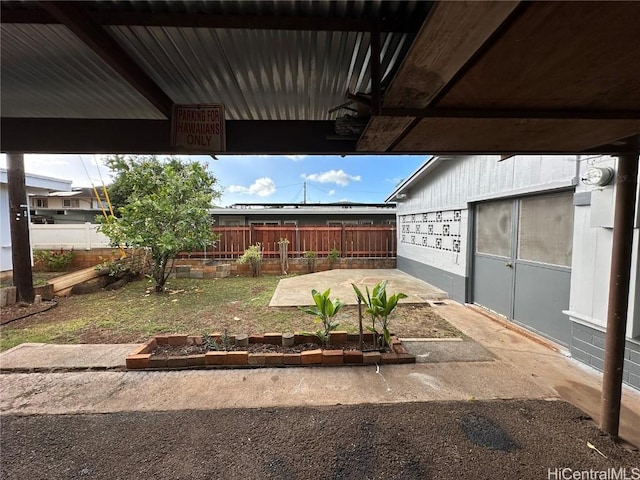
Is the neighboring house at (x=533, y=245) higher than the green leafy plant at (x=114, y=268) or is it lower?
higher

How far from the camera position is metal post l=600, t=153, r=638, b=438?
192 cm

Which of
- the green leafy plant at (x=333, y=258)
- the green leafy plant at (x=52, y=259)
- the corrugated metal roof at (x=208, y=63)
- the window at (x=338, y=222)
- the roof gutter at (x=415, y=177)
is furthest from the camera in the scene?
the window at (x=338, y=222)

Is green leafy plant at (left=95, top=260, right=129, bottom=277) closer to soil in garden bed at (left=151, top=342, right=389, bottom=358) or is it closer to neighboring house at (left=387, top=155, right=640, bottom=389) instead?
soil in garden bed at (left=151, top=342, right=389, bottom=358)

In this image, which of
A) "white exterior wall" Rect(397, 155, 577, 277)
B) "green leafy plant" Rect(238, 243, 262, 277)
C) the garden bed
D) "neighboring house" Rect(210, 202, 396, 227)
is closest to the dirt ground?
the garden bed

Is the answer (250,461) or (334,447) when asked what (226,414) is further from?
(334,447)

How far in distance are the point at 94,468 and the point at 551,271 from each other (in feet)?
16.5

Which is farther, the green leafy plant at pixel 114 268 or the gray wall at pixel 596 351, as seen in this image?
the green leafy plant at pixel 114 268

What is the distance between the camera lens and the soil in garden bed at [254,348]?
312 centimetres

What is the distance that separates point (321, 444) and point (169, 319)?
12.0 feet

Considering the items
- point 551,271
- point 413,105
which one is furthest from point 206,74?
point 551,271

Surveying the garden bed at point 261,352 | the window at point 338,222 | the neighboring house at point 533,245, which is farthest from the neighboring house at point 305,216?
the garden bed at point 261,352

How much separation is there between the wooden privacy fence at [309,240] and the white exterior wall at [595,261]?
758 cm

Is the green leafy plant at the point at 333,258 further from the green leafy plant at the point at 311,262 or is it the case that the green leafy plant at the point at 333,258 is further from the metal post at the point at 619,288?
the metal post at the point at 619,288

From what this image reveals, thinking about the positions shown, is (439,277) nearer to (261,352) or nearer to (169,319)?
(261,352)
